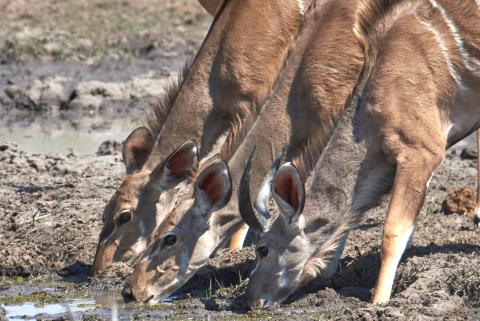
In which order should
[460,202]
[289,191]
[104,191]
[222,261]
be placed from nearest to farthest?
[289,191]
[222,261]
[460,202]
[104,191]

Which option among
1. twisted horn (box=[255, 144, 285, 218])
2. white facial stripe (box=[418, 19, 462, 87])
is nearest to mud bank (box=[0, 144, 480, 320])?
twisted horn (box=[255, 144, 285, 218])

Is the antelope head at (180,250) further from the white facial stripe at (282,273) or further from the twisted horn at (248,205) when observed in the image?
the white facial stripe at (282,273)

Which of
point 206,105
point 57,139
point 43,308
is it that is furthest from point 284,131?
point 57,139

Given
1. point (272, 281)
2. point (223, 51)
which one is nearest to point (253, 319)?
point (272, 281)

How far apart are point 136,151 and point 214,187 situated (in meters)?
1.29

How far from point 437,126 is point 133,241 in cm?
238

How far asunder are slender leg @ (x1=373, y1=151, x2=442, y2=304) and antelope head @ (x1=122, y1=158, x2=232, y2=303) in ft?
3.49

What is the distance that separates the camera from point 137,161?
378 inches

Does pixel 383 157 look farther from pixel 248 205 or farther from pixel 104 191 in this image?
pixel 104 191

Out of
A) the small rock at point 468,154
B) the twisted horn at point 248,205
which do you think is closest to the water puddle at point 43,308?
the twisted horn at point 248,205

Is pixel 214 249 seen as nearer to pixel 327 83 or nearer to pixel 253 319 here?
pixel 253 319

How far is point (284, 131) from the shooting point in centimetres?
901

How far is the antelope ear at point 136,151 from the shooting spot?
31.4 ft

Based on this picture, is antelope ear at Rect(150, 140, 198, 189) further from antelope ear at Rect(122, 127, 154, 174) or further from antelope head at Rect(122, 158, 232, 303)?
antelope head at Rect(122, 158, 232, 303)
